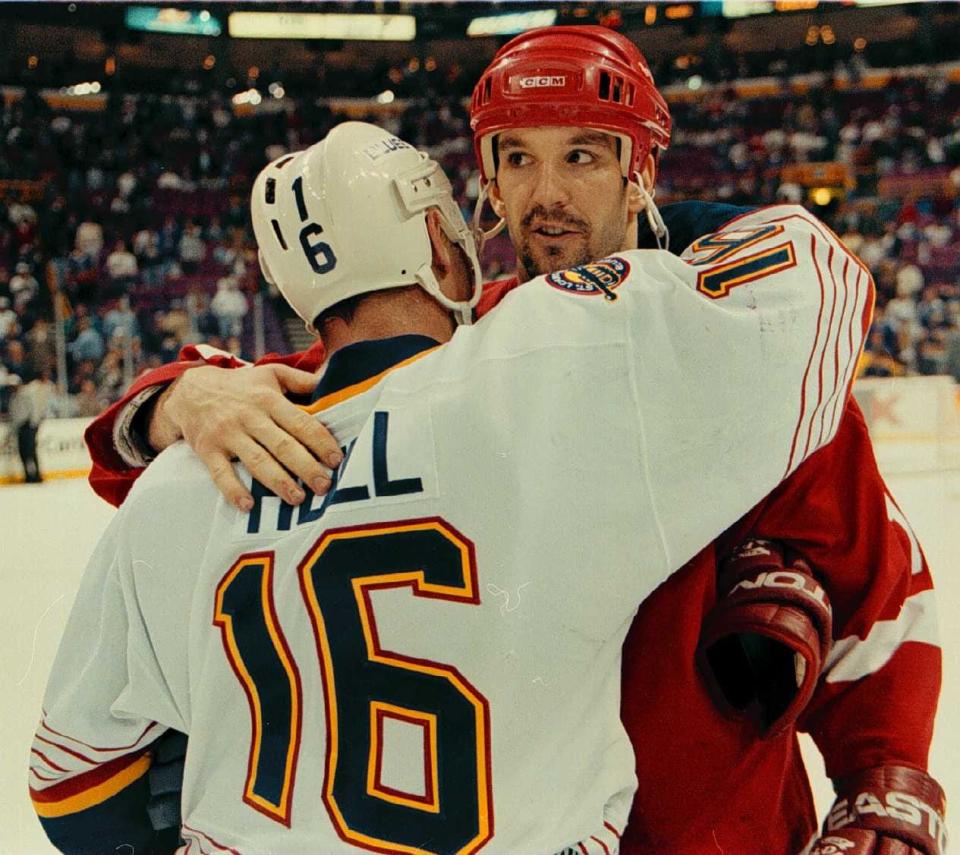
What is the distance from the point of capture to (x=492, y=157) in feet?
5.89

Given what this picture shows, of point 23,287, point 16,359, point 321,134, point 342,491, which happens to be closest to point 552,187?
point 342,491

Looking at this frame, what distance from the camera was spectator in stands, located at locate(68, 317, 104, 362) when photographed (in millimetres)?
8719

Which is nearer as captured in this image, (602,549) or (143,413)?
(602,549)

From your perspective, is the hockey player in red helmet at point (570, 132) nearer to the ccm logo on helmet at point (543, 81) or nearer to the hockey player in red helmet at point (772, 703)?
the ccm logo on helmet at point (543, 81)

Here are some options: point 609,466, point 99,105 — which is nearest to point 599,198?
point 609,466

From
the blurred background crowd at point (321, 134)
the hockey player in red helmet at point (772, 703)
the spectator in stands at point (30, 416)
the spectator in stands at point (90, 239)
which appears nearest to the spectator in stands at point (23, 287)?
the blurred background crowd at point (321, 134)

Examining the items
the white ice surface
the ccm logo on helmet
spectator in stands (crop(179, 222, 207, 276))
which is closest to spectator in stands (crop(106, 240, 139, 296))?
spectator in stands (crop(179, 222, 207, 276))

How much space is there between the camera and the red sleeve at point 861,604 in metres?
1.14

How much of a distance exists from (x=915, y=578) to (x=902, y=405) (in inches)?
270

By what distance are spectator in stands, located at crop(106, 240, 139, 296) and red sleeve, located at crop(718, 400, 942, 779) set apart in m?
10.2

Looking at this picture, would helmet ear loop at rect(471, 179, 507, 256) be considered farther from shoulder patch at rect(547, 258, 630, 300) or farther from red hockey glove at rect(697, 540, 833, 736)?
red hockey glove at rect(697, 540, 833, 736)

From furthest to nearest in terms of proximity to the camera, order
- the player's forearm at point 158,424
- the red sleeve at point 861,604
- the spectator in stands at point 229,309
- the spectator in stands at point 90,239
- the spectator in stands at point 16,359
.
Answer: the spectator in stands at point 90,239 → the spectator in stands at point 229,309 → the spectator in stands at point 16,359 → the player's forearm at point 158,424 → the red sleeve at point 861,604

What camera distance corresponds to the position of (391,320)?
1091 mm

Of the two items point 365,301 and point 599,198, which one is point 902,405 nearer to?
point 599,198
